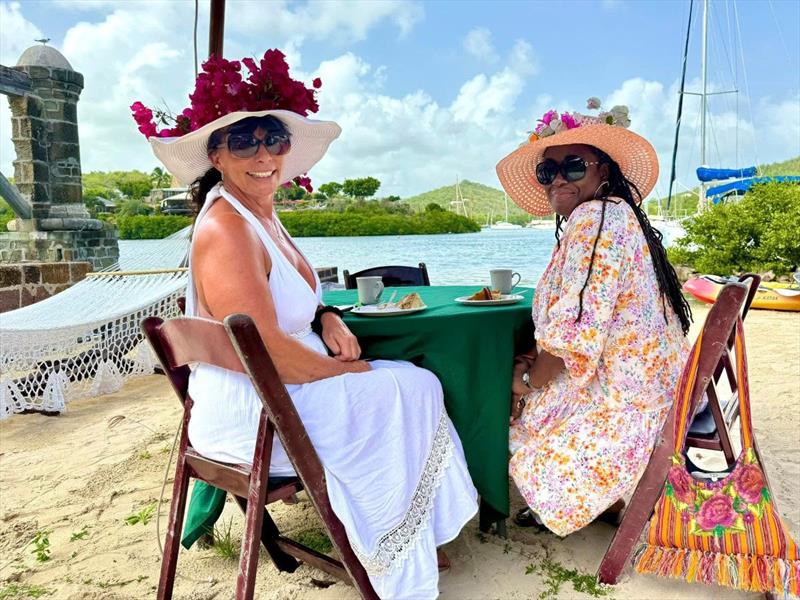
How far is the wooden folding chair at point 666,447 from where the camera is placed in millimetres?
1639

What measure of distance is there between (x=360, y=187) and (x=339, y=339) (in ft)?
149

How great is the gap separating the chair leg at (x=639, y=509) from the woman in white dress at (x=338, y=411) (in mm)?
449

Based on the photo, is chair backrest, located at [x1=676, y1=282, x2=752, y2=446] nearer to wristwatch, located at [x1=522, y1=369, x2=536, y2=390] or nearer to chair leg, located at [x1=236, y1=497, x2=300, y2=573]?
wristwatch, located at [x1=522, y1=369, x2=536, y2=390]

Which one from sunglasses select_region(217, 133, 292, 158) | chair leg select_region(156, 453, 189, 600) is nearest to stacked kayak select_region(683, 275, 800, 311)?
sunglasses select_region(217, 133, 292, 158)

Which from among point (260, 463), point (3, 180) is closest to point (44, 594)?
point (260, 463)

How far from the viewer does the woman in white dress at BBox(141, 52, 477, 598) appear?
1.60 meters

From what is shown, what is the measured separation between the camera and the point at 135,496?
2816 millimetres

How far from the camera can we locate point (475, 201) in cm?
5012

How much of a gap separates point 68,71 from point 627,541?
945cm

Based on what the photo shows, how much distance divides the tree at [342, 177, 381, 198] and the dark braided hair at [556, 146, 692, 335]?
147 feet

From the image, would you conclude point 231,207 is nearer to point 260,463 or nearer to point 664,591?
point 260,463

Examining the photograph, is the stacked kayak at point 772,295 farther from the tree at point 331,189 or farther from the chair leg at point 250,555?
the tree at point 331,189

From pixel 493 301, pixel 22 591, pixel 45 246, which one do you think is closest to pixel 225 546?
pixel 22 591

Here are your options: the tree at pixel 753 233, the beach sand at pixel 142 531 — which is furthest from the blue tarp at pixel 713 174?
the beach sand at pixel 142 531
